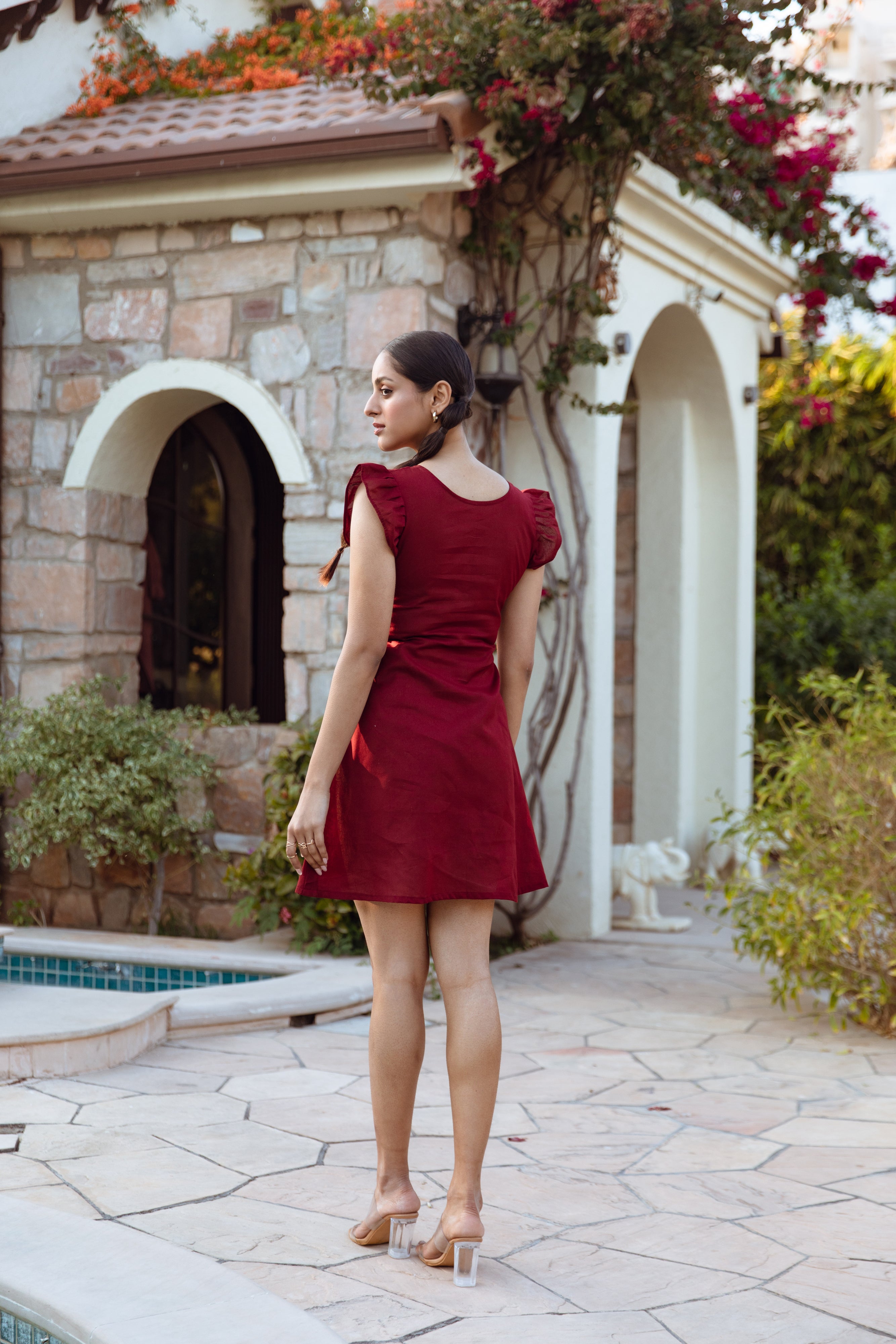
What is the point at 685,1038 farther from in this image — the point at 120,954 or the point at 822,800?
the point at 120,954

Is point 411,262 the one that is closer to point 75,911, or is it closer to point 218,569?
point 218,569

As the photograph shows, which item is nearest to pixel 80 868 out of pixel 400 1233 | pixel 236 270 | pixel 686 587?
pixel 236 270

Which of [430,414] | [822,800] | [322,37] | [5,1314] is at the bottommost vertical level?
[5,1314]

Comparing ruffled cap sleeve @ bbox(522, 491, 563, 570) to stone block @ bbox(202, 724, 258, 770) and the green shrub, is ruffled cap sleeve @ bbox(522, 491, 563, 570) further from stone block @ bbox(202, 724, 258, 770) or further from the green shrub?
the green shrub

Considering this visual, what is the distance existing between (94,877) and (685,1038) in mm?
2788

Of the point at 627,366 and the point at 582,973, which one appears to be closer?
the point at 582,973

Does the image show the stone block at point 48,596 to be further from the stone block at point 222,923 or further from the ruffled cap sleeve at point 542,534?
the ruffled cap sleeve at point 542,534

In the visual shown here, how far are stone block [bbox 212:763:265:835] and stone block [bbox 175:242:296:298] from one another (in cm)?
192

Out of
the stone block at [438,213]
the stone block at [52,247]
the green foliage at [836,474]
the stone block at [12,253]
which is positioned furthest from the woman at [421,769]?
the green foliage at [836,474]

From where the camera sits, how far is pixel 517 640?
8.51 ft

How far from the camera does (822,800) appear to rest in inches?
172

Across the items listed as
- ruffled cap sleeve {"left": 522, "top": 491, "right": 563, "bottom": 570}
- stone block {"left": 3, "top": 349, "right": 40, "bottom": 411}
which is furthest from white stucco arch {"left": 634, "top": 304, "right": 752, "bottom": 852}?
ruffled cap sleeve {"left": 522, "top": 491, "right": 563, "bottom": 570}

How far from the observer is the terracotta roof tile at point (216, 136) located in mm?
4957

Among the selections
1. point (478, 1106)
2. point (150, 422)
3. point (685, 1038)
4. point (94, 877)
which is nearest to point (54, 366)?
point (150, 422)
